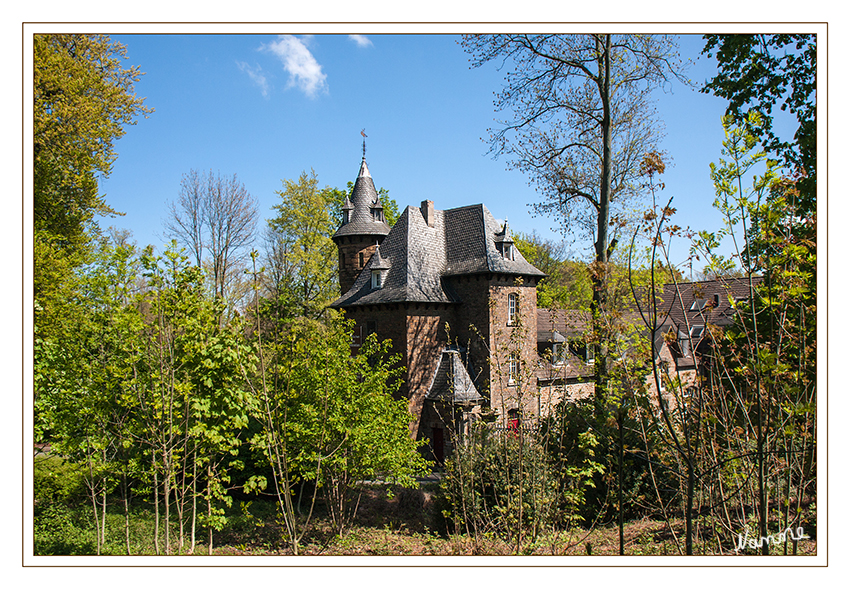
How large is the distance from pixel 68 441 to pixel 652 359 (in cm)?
905

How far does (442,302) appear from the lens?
19.3m

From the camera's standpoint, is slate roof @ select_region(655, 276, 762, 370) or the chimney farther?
the chimney

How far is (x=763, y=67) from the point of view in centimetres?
779

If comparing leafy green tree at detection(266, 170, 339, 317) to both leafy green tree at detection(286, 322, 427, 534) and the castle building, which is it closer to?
the castle building

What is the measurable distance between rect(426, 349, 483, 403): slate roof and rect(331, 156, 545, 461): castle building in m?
0.04

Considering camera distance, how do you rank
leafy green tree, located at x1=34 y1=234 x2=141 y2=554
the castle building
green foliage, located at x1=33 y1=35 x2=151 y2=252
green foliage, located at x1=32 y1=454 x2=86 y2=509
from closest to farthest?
leafy green tree, located at x1=34 y1=234 x2=141 y2=554, green foliage, located at x1=32 y1=454 x2=86 y2=509, green foliage, located at x1=33 y1=35 x2=151 y2=252, the castle building

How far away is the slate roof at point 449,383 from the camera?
18.2m

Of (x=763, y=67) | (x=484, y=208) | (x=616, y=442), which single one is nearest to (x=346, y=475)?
(x=616, y=442)

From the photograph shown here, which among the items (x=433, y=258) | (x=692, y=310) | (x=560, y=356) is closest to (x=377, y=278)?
(x=433, y=258)

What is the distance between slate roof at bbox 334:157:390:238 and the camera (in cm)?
2294

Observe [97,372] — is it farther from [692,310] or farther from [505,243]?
[505,243]

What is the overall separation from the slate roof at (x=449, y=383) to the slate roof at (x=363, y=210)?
23.4 feet

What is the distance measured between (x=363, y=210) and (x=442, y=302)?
703 centimetres

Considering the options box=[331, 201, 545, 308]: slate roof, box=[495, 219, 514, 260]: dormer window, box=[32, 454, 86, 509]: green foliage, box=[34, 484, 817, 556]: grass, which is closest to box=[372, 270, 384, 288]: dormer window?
box=[331, 201, 545, 308]: slate roof
